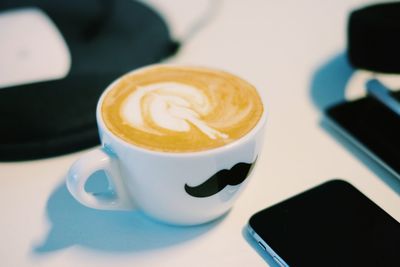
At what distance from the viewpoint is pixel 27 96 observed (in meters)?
Answer: 0.39

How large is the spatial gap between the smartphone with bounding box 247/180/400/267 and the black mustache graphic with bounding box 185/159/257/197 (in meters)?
0.05

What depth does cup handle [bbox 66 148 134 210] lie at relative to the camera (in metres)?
Result: 0.28

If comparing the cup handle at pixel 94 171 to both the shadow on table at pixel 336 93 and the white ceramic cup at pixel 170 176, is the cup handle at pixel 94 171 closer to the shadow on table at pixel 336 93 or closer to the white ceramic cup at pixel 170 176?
the white ceramic cup at pixel 170 176

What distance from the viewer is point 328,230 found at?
308 millimetres

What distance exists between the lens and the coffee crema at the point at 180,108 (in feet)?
0.92

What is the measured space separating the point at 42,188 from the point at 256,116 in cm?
20

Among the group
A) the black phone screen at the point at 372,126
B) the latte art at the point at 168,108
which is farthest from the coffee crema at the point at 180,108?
the black phone screen at the point at 372,126

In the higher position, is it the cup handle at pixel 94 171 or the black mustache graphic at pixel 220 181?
the black mustache graphic at pixel 220 181

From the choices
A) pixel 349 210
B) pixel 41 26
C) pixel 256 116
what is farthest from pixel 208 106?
pixel 41 26

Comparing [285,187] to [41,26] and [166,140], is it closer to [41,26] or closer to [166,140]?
[166,140]

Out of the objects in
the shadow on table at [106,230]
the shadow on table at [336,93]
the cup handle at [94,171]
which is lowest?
the shadow on table at [106,230]

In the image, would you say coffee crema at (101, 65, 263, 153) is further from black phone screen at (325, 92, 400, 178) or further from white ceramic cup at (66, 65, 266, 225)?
black phone screen at (325, 92, 400, 178)

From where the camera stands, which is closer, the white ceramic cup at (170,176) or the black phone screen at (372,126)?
the white ceramic cup at (170,176)

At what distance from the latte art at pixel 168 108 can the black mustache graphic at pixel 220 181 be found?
25mm
